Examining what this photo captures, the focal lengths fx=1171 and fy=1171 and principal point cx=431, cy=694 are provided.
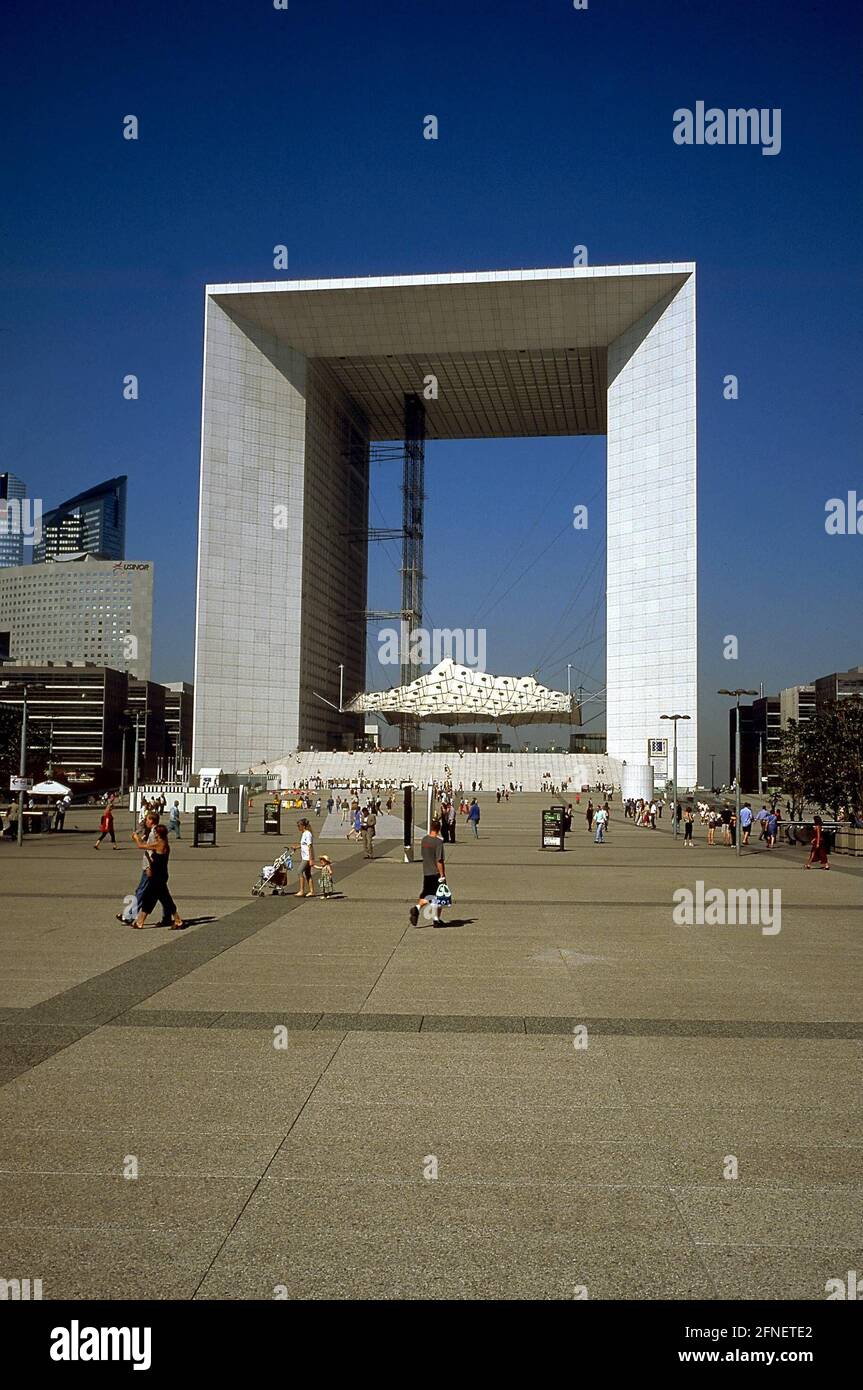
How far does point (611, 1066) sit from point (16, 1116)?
163 inches

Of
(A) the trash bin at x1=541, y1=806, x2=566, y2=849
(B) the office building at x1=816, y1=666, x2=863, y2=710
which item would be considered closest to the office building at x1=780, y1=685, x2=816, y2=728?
(B) the office building at x1=816, y1=666, x2=863, y2=710

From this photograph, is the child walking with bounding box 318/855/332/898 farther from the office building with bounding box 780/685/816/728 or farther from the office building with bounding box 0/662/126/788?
the office building with bounding box 780/685/816/728

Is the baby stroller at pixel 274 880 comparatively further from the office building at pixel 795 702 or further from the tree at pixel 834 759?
the office building at pixel 795 702

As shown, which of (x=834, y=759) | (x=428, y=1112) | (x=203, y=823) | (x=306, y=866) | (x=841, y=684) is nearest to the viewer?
(x=428, y=1112)

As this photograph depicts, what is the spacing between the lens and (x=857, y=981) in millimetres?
12312

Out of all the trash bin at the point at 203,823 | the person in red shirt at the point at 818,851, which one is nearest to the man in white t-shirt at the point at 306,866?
the trash bin at the point at 203,823

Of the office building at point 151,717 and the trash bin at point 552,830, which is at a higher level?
the office building at point 151,717

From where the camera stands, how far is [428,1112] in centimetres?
738

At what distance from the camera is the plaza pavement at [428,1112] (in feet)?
16.9

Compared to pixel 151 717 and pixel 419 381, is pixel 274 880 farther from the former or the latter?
pixel 151 717

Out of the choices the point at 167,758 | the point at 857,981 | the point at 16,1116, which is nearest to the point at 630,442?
the point at 857,981

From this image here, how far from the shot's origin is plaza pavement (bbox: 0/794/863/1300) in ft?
16.9

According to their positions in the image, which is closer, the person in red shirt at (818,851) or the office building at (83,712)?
the person in red shirt at (818,851)

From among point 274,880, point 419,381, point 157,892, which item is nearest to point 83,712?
point 419,381
